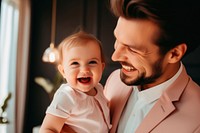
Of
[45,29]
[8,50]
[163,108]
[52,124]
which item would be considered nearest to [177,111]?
[163,108]

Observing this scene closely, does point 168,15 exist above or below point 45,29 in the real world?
above

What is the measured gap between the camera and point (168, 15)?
804 mm

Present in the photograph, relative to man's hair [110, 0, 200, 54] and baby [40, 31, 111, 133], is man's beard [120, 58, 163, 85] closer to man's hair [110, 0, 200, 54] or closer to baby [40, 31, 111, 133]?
man's hair [110, 0, 200, 54]

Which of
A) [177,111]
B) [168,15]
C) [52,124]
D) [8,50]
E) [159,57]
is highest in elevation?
[168,15]

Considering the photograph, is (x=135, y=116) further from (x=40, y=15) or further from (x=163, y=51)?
(x=40, y=15)

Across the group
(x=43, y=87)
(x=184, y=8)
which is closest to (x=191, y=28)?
(x=184, y=8)

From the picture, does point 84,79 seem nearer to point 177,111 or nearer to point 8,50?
point 177,111

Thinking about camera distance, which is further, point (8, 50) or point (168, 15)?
point (8, 50)

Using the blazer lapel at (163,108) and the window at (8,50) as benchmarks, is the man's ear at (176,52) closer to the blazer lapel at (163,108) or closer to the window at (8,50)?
the blazer lapel at (163,108)

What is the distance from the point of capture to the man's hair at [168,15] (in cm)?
80

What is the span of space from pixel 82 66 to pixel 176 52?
1.04 ft

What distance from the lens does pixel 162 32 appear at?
84cm

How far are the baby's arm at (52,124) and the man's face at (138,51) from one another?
27cm

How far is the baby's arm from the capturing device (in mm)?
986
